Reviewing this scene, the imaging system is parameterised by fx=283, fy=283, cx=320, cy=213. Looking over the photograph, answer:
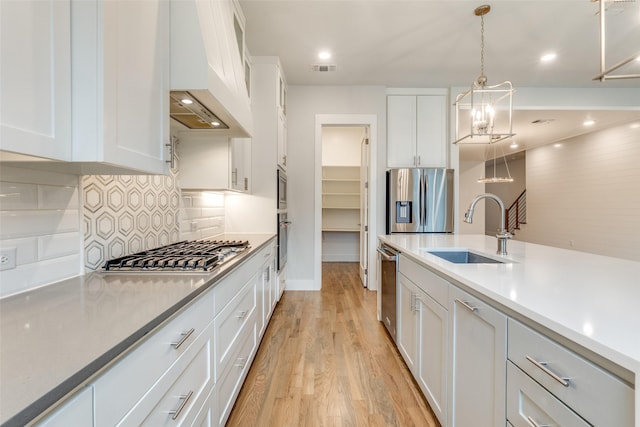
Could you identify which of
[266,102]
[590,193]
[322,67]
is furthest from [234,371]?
[590,193]

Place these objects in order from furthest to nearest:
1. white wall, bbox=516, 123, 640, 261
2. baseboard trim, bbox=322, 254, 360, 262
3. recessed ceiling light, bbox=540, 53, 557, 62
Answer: baseboard trim, bbox=322, 254, 360, 262, white wall, bbox=516, 123, 640, 261, recessed ceiling light, bbox=540, 53, 557, 62

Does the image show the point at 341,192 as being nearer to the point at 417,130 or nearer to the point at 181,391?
the point at 417,130

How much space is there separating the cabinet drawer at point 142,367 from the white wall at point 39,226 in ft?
1.95

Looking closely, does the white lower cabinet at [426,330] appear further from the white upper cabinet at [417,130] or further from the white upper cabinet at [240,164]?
the white upper cabinet at [417,130]

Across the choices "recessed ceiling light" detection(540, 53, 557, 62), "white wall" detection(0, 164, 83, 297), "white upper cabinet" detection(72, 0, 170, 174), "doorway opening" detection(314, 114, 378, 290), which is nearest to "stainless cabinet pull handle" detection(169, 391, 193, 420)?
"white wall" detection(0, 164, 83, 297)

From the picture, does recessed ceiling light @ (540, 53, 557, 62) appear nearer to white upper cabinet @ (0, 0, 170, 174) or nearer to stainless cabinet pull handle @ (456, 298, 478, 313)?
stainless cabinet pull handle @ (456, 298, 478, 313)

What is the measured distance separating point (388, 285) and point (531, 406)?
1712 millimetres

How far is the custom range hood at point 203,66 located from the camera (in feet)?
4.37

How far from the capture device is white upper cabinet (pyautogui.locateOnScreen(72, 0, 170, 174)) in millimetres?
898

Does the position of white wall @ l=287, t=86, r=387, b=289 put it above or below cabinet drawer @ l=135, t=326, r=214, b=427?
above

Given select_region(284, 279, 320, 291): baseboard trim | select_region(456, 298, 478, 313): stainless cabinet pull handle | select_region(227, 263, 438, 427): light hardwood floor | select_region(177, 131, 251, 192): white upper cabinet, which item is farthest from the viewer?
select_region(284, 279, 320, 291): baseboard trim

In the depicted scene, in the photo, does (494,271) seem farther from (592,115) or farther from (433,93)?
(592,115)

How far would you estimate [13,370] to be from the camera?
20.7 inches

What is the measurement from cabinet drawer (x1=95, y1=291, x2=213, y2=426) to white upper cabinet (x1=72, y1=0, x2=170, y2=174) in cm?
59
